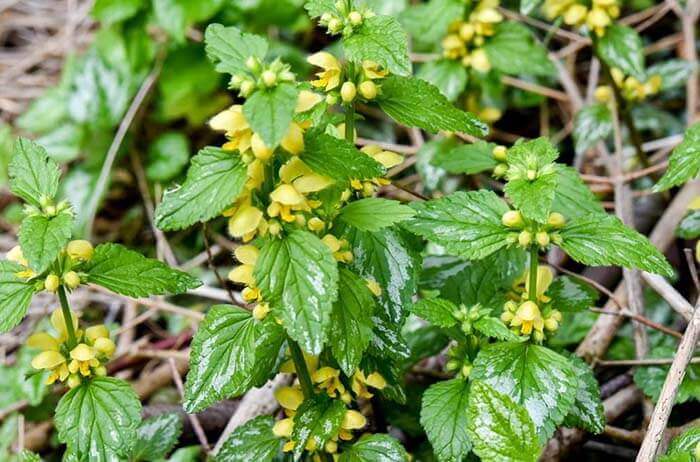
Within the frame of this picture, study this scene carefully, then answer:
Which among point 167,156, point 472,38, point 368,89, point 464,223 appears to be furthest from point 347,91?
point 167,156

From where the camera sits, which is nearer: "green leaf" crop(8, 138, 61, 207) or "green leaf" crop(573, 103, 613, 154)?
"green leaf" crop(8, 138, 61, 207)

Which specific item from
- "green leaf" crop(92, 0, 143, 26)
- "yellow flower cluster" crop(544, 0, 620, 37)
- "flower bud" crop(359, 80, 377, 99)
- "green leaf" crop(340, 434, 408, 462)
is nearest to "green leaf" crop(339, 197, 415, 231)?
"flower bud" crop(359, 80, 377, 99)

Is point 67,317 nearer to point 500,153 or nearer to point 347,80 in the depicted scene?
point 347,80

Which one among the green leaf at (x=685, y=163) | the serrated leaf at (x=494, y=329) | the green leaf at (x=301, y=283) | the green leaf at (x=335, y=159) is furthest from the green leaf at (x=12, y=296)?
the green leaf at (x=685, y=163)

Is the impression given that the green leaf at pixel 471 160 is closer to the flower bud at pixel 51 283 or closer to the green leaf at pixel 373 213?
the green leaf at pixel 373 213

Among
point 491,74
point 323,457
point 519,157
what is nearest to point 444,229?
point 519,157

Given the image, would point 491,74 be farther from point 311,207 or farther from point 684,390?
point 311,207

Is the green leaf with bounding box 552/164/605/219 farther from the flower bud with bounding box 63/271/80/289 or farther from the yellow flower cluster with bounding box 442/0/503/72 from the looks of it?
the flower bud with bounding box 63/271/80/289
